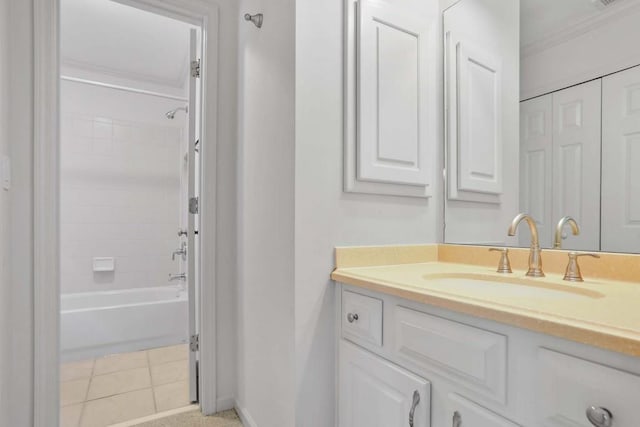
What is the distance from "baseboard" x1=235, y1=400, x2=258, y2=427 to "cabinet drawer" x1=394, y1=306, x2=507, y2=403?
999 mm

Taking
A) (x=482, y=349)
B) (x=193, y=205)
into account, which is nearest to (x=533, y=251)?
(x=482, y=349)

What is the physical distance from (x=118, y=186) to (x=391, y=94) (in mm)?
2993

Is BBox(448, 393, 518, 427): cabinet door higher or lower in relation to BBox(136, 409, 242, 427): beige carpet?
higher

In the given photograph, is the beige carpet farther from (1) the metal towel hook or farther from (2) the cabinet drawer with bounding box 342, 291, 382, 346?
(1) the metal towel hook

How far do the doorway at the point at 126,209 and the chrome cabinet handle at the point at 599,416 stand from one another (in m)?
1.66

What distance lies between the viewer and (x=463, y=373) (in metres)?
0.72

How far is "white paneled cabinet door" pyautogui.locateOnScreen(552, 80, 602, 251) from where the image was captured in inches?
39.9

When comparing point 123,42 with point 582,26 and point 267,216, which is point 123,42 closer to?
point 267,216

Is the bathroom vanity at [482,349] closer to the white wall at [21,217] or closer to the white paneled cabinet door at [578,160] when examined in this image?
the white paneled cabinet door at [578,160]

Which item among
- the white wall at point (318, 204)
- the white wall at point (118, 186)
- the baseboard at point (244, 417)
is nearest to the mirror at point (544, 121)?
the white wall at point (318, 204)

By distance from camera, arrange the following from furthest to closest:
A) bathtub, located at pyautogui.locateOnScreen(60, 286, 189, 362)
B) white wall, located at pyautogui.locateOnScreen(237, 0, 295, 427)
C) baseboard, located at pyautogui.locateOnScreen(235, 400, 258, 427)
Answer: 1. bathtub, located at pyautogui.locateOnScreen(60, 286, 189, 362)
2. baseboard, located at pyautogui.locateOnScreen(235, 400, 258, 427)
3. white wall, located at pyautogui.locateOnScreen(237, 0, 295, 427)

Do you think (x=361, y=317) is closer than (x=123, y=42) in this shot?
Yes

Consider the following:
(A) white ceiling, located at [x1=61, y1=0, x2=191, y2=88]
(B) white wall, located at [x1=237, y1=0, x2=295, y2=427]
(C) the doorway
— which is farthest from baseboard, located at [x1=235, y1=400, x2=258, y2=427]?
(A) white ceiling, located at [x1=61, y1=0, x2=191, y2=88]

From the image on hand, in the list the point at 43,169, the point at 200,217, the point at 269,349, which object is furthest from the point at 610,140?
the point at 43,169
